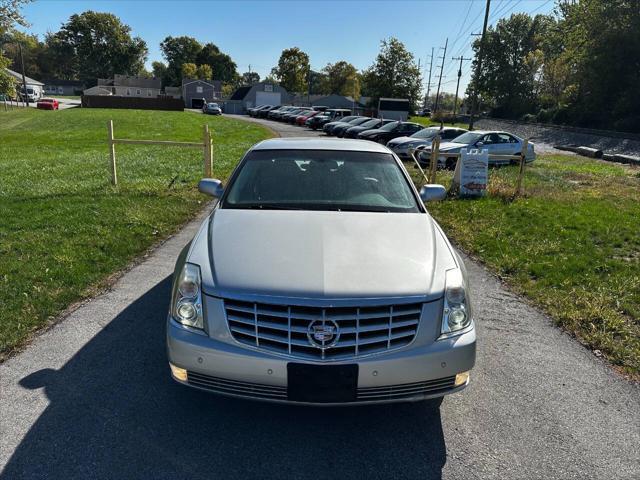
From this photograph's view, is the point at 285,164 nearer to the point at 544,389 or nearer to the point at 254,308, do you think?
the point at 254,308

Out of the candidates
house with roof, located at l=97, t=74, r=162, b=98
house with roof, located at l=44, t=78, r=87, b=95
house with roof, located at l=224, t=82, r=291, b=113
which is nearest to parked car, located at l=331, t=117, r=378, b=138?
house with roof, located at l=224, t=82, r=291, b=113

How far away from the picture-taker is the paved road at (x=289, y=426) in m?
2.57

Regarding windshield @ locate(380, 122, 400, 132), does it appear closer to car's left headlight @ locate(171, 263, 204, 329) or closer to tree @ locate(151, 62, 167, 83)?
car's left headlight @ locate(171, 263, 204, 329)

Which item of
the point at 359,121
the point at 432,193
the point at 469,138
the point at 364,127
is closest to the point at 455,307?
the point at 432,193

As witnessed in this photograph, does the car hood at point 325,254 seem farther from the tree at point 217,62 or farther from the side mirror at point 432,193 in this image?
the tree at point 217,62

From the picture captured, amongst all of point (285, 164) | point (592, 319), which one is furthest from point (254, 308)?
point (592, 319)

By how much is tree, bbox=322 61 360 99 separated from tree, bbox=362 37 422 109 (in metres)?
28.4

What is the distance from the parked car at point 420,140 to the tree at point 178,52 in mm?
113237

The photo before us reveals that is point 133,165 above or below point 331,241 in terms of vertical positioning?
below

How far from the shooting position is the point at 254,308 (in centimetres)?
262

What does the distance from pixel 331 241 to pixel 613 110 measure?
142 feet

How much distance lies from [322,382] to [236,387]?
1.63ft

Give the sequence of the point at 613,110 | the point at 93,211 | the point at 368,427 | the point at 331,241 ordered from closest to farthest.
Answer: the point at 368,427, the point at 331,241, the point at 93,211, the point at 613,110

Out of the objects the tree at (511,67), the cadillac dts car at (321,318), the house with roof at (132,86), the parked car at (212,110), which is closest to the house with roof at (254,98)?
the parked car at (212,110)
